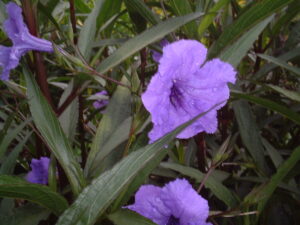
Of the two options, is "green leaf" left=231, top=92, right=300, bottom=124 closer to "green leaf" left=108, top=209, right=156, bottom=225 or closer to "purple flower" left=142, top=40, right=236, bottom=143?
"purple flower" left=142, top=40, right=236, bottom=143

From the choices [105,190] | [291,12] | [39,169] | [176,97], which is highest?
[291,12]

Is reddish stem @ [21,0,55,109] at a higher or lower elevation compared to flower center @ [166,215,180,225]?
higher

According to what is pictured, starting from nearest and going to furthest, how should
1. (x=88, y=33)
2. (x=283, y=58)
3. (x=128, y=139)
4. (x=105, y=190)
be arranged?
1. (x=105, y=190)
2. (x=128, y=139)
3. (x=88, y=33)
4. (x=283, y=58)

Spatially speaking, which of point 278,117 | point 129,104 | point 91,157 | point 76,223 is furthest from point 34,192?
point 278,117

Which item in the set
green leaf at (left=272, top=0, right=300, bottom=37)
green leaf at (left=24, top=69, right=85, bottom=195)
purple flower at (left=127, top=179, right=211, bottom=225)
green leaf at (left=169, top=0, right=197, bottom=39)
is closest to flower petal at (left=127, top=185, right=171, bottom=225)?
purple flower at (left=127, top=179, right=211, bottom=225)

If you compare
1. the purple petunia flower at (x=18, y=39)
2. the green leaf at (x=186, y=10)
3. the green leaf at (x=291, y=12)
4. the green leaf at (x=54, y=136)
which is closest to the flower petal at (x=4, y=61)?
the purple petunia flower at (x=18, y=39)

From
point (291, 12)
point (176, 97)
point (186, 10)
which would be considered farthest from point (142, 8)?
point (291, 12)

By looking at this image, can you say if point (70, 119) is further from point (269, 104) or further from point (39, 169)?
point (269, 104)
